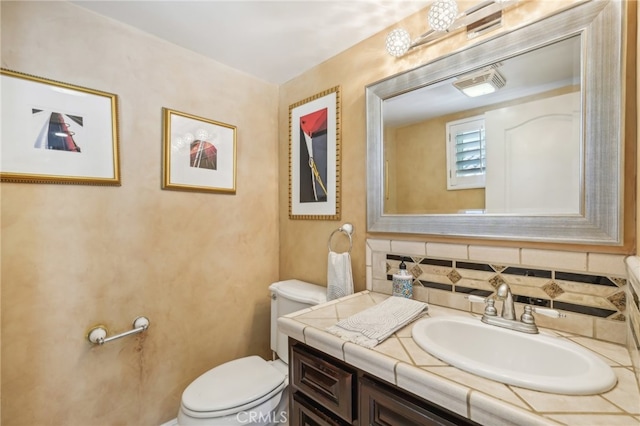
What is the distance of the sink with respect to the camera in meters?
0.59

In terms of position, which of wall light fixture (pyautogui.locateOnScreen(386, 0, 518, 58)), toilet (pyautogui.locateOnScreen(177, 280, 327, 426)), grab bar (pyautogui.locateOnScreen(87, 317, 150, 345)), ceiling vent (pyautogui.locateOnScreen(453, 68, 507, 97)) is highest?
wall light fixture (pyautogui.locateOnScreen(386, 0, 518, 58))

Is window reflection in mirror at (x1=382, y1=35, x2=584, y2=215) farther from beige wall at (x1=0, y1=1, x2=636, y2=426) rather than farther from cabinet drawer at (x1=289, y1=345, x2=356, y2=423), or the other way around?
cabinet drawer at (x1=289, y1=345, x2=356, y2=423)

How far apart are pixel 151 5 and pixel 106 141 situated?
0.63 metres

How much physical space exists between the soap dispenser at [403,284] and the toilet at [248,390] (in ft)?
1.26

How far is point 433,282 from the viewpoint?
1.18 meters

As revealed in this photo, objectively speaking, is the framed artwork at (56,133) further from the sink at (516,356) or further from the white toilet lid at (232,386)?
the sink at (516,356)

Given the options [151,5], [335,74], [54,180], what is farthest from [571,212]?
[54,180]

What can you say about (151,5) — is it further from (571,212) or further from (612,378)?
(612,378)

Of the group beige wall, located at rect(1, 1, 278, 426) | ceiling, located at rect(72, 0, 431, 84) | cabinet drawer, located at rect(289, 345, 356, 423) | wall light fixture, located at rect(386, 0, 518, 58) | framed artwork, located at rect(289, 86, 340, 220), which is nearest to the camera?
cabinet drawer, located at rect(289, 345, 356, 423)

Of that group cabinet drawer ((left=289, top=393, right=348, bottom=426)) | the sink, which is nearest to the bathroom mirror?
the sink

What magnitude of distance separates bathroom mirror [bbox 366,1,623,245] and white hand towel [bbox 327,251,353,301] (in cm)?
22

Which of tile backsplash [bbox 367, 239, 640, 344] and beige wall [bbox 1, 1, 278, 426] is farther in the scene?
beige wall [bbox 1, 1, 278, 426]

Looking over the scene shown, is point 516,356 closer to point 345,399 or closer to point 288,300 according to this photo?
point 345,399

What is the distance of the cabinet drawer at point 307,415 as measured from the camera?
865 mm
